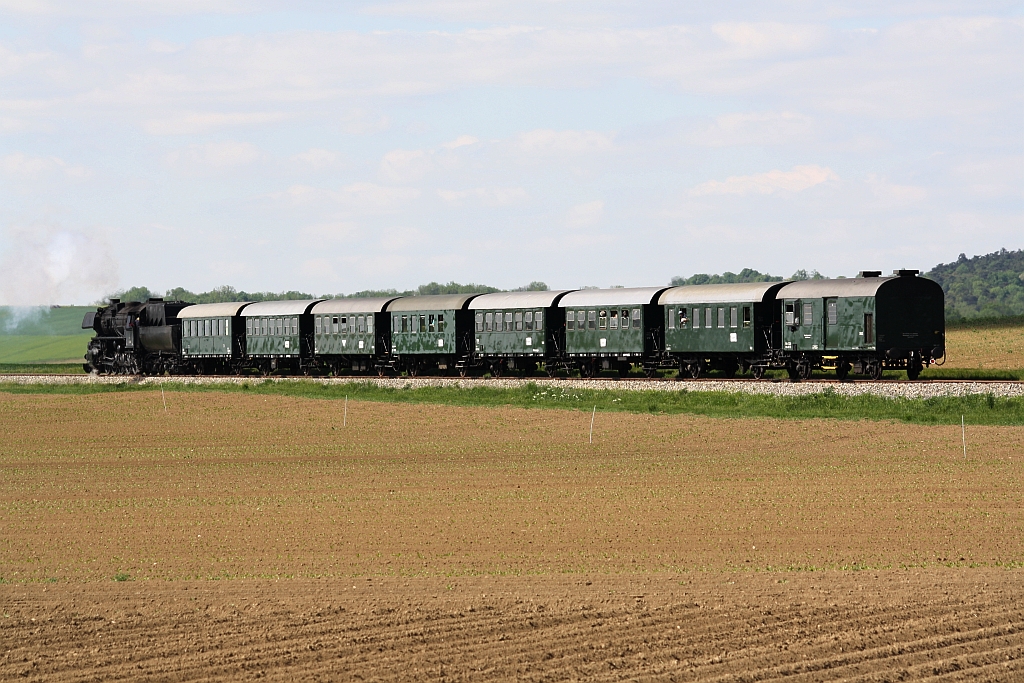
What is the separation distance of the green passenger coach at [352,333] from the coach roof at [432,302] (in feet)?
3.23

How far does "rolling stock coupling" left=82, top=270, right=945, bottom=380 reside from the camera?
4428 centimetres

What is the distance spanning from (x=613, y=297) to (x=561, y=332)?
3.36 m

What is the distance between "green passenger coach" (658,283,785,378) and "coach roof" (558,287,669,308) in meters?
0.71

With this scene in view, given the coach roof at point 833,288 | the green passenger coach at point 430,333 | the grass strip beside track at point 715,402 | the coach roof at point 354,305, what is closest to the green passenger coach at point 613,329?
the grass strip beside track at point 715,402

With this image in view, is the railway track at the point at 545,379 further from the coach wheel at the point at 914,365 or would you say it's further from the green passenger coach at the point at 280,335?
the green passenger coach at the point at 280,335

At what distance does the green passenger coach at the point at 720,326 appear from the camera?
46.3m

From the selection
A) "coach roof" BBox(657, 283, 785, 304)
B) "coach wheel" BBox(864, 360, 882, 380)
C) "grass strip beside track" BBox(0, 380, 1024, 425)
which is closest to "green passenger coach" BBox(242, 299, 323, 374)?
"grass strip beside track" BBox(0, 380, 1024, 425)

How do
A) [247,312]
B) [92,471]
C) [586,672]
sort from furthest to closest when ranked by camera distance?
1. [247,312]
2. [92,471]
3. [586,672]

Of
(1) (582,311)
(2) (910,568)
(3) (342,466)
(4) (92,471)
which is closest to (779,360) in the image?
(1) (582,311)

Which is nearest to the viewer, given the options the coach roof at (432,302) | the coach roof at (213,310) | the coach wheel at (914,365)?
the coach wheel at (914,365)

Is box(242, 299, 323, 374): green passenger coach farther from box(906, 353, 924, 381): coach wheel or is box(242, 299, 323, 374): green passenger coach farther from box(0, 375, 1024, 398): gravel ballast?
box(906, 353, 924, 381): coach wheel

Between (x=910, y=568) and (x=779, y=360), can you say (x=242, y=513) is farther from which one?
(x=779, y=360)

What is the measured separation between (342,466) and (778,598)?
662 inches

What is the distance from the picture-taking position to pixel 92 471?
3081 cm
